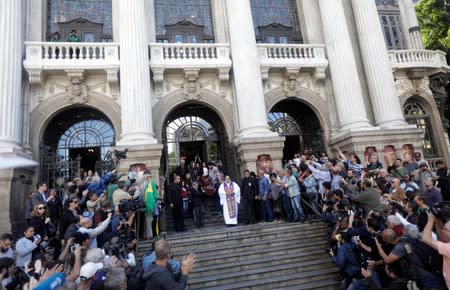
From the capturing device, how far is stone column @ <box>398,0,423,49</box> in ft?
53.2

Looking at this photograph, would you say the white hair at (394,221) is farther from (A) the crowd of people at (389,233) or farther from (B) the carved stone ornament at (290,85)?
(B) the carved stone ornament at (290,85)

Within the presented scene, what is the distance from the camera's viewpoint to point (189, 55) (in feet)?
42.8

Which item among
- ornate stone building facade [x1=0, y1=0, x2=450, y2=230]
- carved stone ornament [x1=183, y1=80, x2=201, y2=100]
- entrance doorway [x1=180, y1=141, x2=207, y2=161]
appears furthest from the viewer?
entrance doorway [x1=180, y1=141, x2=207, y2=161]

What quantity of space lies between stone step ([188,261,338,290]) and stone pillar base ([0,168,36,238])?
6.41 metres

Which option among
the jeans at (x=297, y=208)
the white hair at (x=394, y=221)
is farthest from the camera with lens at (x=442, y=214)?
the jeans at (x=297, y=208)

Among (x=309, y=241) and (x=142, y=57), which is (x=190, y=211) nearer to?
(x=309, y=241)

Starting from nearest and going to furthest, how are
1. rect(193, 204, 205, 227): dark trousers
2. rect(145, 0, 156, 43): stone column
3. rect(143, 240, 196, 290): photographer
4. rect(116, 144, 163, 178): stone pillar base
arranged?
rect(143, 240, 196, 290): photographer < rect(193, 204, 205, 227): dark trousers < rect(116, 144, 163, 178): stone pillar base < rect(145, 0, 156, 43): stone column

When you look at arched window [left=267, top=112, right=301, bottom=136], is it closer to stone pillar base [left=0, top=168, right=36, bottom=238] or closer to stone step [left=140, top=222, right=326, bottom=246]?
stone step [left=140, top=222, right=326, bottom=246]

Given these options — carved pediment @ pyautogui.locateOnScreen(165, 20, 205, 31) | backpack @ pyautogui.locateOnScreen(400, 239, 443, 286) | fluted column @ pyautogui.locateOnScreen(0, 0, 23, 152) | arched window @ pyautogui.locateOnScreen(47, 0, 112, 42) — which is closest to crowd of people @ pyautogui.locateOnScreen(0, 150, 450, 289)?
backpack @ pyautogui.locateOnScreen(400, 239, 443, 286)

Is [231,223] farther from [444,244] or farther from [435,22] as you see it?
[435,22]

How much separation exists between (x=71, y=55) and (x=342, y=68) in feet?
37.0

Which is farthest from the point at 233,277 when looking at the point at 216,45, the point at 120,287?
the point at 216,45

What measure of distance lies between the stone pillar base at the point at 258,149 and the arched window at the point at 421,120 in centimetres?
824

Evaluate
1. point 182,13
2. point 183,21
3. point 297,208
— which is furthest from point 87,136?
point 297,208
